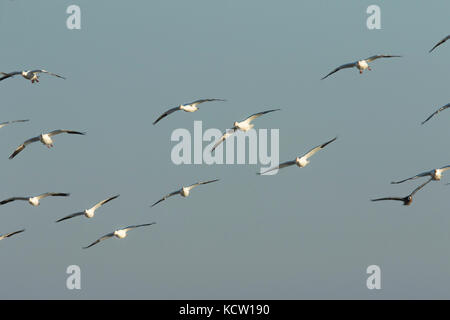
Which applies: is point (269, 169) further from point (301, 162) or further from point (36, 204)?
point (36, 204)

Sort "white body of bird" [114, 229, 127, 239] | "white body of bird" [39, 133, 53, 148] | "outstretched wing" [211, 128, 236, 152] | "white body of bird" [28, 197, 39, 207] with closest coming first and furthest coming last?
1. "white body of bird" [39, 133, 53, 148]
2. "outstretched wing" [211, 128, 236, 152]
3. "white body of bird" [28, 197, 39, 207]
4. "white body of bird" [114, 229, 127, 239]

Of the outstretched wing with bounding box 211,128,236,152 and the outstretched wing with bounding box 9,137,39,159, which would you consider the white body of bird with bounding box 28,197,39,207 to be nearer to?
the outstretched wing with bounding box 9,137,39,159

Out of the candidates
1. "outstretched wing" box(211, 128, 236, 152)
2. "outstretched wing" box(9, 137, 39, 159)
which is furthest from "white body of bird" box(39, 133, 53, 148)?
"outstretched wing" box(211, 128, 236, 152)

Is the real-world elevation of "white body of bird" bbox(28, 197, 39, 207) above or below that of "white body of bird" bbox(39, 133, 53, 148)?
below

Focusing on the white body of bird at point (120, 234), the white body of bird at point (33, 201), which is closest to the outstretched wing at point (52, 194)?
the white body of bird at point (33, 201)

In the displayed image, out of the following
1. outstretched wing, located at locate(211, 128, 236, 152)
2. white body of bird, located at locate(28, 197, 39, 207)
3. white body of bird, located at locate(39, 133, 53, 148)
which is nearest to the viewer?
white body of bird, located at locate(39, 133, 53, 148)

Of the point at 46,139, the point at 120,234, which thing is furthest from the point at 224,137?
the point at 46,139

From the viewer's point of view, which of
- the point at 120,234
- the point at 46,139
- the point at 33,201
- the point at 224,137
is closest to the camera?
the point at 46,139

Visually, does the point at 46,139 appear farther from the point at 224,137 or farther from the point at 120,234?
the point at 224,137

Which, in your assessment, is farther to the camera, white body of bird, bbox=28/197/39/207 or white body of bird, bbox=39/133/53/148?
white body of bird, bbox=28/197/39/207
